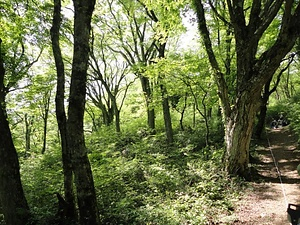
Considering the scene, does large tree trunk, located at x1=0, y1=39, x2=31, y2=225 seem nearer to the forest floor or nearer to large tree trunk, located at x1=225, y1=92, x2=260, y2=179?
the forest floor

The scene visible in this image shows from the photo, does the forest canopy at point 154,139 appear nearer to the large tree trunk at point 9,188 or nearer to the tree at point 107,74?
the large tree trunk at point 9,188

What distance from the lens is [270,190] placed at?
6.50m

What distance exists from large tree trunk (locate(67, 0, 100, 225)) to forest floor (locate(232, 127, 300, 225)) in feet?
10.1

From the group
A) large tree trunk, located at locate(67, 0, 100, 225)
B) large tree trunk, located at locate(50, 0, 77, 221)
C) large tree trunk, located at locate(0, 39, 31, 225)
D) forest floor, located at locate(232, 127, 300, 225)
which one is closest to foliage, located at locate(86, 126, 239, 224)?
forest floor, located at locate(232, 127, 300, 225)

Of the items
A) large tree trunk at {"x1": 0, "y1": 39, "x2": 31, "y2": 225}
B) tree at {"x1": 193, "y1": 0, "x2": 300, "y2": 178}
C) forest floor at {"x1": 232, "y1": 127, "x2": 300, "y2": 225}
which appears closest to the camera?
forest floor at {"x1": 232, "y1": 127, "x2": 300, "y2": 225}

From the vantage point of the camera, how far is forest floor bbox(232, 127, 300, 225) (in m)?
5.04

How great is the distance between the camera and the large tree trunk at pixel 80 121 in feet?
12.4

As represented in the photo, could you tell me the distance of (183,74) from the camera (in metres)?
10.3

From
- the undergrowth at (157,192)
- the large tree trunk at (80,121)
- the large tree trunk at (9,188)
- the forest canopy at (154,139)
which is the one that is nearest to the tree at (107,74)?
the forest canopy at (154,139)

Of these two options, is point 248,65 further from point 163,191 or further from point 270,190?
point 163,191

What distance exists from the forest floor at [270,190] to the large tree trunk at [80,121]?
3.09 meters

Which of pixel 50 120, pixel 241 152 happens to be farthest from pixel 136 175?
pixel 50 120

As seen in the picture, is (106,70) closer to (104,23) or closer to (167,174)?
(104,23)

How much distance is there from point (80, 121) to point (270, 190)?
5637mm
